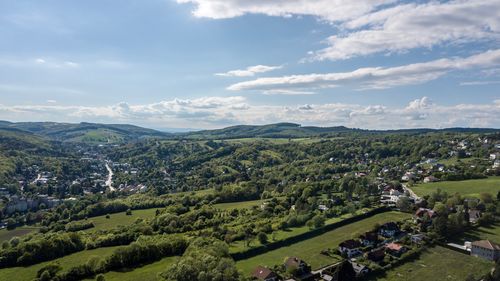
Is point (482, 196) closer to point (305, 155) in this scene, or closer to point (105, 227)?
point (105, 227)

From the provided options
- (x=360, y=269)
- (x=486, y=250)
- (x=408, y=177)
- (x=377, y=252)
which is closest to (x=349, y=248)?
(x=377, y=252)

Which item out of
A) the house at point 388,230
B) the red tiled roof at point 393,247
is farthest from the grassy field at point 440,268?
the house at point 388,230

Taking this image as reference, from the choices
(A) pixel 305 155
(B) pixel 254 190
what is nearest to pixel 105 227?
(B) pixel 254 190

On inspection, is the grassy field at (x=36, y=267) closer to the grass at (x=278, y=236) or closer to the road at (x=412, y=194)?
the grass at (x=278, y=236)

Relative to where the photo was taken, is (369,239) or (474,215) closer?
(369,239)

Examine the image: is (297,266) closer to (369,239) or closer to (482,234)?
(369,239)

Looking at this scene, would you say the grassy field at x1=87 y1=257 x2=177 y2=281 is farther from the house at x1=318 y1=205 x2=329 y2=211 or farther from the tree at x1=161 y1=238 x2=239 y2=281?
the house at x1=318 y1=205 x2=329 y2=211
